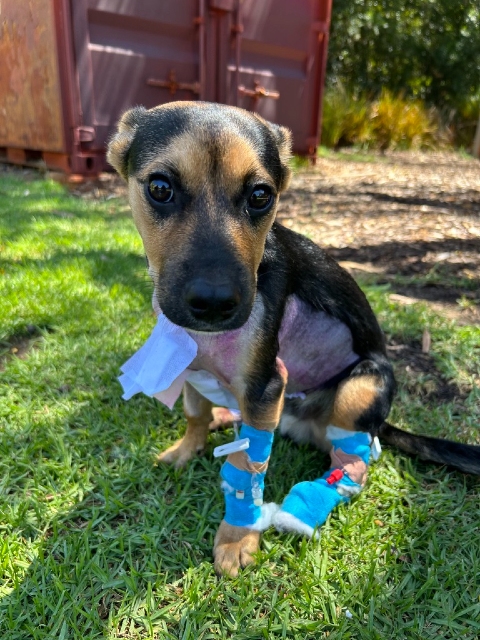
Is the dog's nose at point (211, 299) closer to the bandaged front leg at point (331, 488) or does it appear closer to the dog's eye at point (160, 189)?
the dog's eye at point (160, 189)

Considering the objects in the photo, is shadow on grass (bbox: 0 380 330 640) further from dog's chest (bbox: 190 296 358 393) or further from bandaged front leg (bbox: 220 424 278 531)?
dog's chest (bbox: 190 296 358 393)

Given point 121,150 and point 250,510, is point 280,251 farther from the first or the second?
point 250,510

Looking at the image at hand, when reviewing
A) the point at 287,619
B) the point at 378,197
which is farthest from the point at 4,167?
the point at 287,619

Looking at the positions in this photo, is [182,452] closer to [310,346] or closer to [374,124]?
[310,346]

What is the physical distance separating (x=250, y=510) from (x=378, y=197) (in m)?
7.19

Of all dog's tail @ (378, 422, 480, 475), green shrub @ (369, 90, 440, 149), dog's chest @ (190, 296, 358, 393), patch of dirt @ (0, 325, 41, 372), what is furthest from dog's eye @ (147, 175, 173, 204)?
green shrub @ (369, 90, 440, 149)

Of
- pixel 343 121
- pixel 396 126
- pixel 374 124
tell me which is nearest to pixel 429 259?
pixel 343 121

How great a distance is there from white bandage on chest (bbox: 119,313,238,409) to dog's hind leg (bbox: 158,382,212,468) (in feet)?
0.57

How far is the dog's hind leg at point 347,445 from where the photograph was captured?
2240 millimetres

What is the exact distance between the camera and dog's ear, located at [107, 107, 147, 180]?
229cm

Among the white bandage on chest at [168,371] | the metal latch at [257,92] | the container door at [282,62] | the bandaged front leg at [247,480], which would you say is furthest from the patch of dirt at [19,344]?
the metal latch at [257,92]

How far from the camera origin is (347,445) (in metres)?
2.41

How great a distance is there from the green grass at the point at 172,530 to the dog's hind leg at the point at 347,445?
0.10m

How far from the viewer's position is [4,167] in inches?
397
